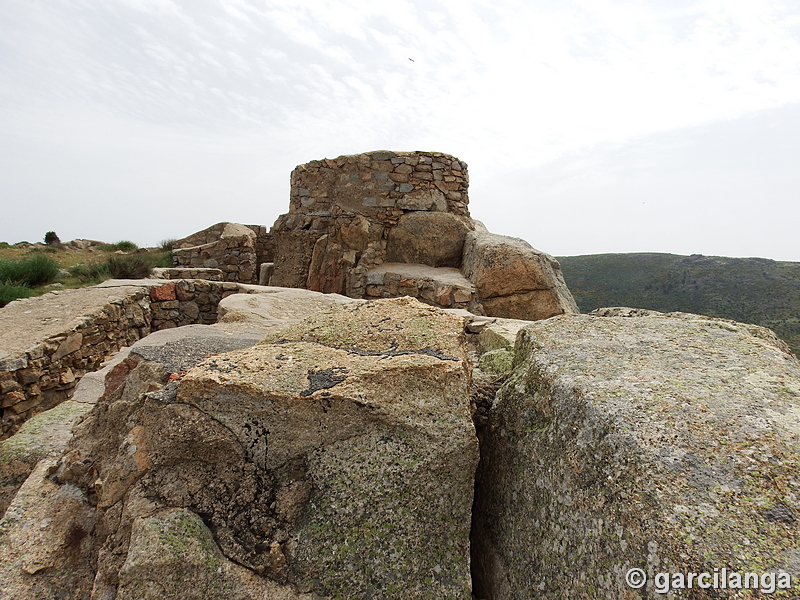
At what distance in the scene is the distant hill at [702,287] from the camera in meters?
9.58

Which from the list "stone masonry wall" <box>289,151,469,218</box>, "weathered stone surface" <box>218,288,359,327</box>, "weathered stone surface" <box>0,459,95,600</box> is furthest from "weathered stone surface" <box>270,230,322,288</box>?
"weathered stone surface" <box>0,459,95,600</box>

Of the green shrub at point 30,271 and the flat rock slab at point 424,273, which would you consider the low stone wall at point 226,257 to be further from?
the flat rock slab at point 424,273

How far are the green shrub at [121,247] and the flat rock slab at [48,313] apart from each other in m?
11.1

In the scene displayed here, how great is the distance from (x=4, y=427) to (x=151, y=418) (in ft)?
12.4

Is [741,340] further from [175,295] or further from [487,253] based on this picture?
[175,295]

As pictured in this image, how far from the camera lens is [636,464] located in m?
1.13

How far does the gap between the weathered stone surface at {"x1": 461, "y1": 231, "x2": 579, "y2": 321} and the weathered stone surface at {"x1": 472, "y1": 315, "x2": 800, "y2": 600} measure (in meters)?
5.25

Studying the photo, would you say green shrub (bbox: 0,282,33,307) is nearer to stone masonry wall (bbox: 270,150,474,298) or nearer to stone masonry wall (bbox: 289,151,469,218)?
stone masonry wall (bbox: 270,150,474,298)

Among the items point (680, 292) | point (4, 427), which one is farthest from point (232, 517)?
point (680, 292)

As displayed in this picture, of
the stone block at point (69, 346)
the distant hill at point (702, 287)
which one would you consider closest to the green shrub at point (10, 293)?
the stone block at point (69, 346)

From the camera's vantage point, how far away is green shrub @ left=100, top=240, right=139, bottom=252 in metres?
16.6

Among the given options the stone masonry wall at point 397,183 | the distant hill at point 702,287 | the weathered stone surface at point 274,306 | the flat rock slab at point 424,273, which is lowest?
the distant hill at point 702,287

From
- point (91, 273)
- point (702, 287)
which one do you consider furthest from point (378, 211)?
point (702, 287)

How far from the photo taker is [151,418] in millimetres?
1556
